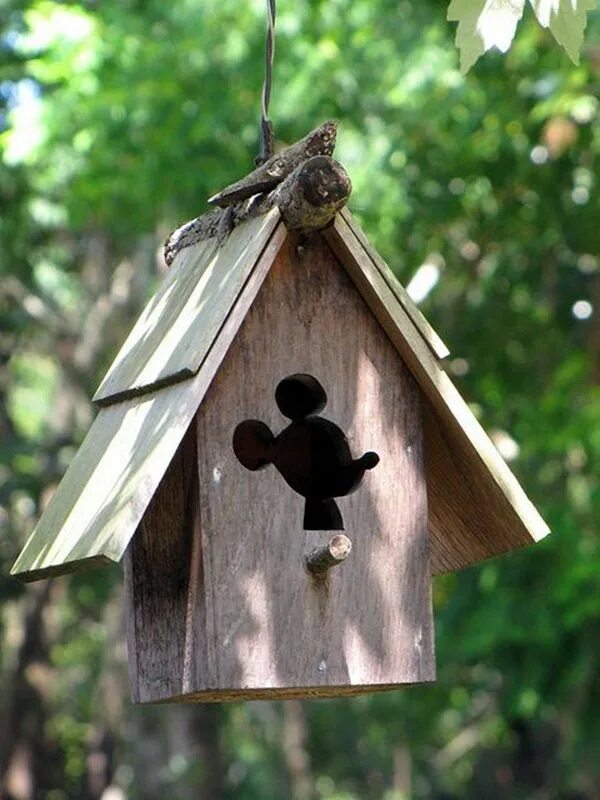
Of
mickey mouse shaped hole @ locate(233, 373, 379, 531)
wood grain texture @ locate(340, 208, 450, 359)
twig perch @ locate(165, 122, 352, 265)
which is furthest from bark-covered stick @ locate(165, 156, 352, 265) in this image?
mickey mouse shaped hole @ locate(233, 373, 379, 531)

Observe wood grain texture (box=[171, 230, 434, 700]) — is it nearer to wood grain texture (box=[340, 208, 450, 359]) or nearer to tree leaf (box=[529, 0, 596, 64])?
wood grain texture (box=[340, 208, 450, 359])

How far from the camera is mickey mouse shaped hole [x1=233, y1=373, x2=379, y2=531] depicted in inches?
159

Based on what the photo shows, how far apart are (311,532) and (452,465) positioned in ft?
1.70

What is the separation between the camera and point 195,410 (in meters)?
3.64

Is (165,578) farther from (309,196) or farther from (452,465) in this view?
(309,196)

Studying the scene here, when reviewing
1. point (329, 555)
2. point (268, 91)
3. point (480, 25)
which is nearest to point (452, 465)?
point (329, 555)

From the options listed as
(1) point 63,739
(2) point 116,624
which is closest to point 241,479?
(2) point 116,624

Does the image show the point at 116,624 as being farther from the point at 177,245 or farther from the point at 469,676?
the point at 177,245

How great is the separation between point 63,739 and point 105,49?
1393cm

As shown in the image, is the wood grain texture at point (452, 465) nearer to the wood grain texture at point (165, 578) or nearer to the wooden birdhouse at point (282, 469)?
the wooden birdhouse at point (282, 469)

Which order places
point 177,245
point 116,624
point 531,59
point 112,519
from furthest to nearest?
1. point 116,624
2. point 531,59
3. point 177,245
4. point 112,519

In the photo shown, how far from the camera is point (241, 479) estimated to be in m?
3.84

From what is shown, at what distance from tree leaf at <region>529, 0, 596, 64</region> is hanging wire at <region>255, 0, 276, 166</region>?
0.55 m

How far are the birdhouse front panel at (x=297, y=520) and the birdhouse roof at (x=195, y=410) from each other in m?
0.10
